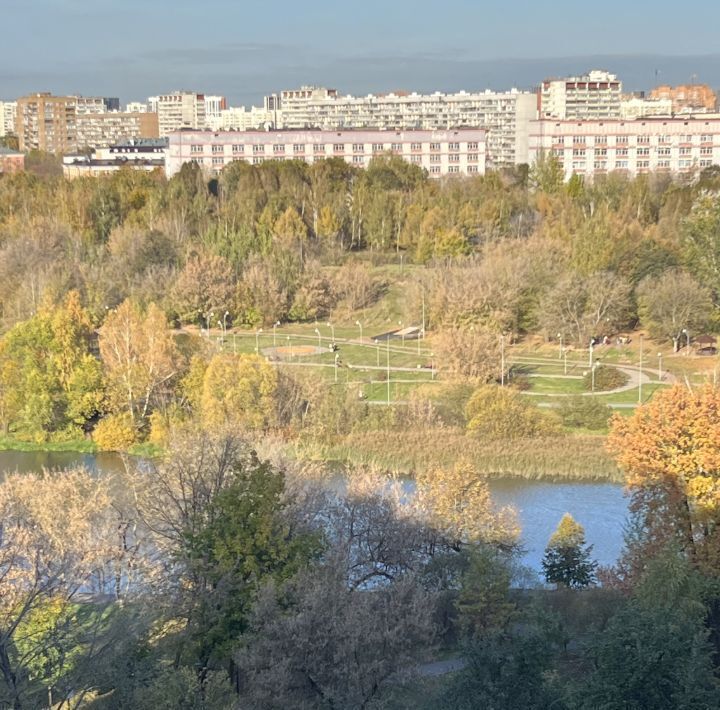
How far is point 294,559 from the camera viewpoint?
8.66 m

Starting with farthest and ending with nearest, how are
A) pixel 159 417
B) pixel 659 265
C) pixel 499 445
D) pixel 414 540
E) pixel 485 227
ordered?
pixel 485 227, pixel 659 265, pixel 159 417, pixel 499 445, pixel 414 540

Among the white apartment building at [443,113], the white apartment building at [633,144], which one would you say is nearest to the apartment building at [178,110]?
the white apartment building at [443,113]

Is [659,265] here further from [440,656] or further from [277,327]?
[440,656]

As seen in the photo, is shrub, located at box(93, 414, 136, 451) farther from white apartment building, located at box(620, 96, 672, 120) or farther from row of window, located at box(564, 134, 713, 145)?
white apartment building, located at box(620, 96, 672, 120)

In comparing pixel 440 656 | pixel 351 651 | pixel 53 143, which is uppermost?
pixel 53 143

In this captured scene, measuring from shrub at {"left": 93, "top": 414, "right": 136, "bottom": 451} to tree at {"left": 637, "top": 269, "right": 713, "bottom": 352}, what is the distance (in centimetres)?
1123

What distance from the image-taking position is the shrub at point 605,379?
66.7ft

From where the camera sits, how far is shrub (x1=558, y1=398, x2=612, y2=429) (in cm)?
1816

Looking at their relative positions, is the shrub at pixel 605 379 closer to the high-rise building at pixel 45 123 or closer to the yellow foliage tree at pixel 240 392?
the yellow foliage tree at pixel 240 392

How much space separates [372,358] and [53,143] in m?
49.5

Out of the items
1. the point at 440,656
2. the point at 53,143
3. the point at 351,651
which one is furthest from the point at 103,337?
the point at 53,143

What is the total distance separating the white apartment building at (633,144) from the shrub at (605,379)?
79.5ft

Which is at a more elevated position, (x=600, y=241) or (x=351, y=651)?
(x=600, y=241)

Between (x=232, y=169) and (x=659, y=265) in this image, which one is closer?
(x=659, y=265)
